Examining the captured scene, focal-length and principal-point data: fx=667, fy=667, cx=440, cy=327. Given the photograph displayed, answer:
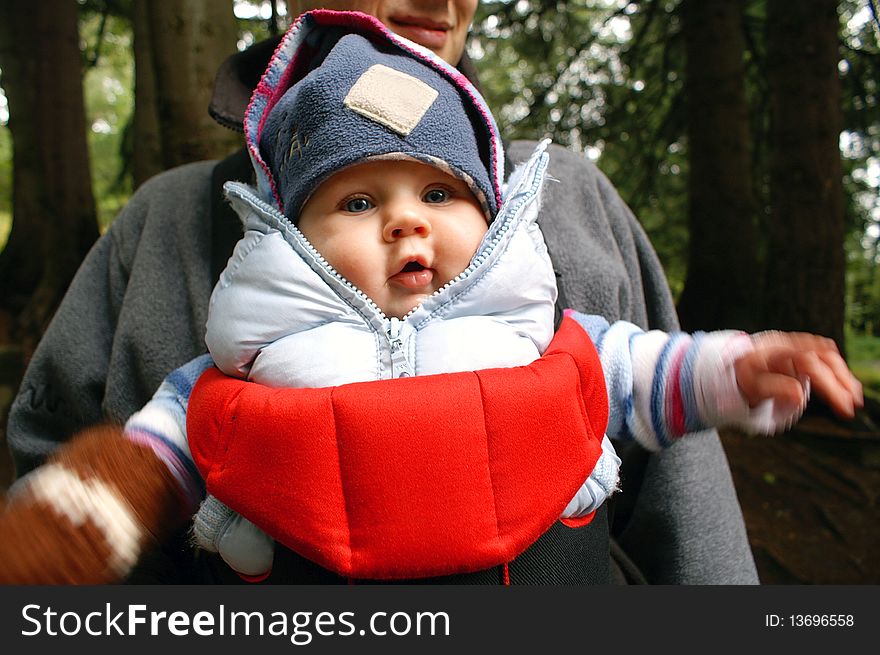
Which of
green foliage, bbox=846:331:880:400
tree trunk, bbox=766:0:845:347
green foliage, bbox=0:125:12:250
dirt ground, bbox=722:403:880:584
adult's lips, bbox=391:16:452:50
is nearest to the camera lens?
adult's lips, bbox=391:16:452:50

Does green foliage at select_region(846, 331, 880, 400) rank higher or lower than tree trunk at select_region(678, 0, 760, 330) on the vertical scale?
lower

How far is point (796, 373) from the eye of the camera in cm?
101

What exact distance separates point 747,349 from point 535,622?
21.9 inches

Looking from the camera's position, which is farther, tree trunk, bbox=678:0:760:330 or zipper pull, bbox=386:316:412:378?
tree trunk, bbox=678:0:760:330

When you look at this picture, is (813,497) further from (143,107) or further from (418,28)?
(143,107)

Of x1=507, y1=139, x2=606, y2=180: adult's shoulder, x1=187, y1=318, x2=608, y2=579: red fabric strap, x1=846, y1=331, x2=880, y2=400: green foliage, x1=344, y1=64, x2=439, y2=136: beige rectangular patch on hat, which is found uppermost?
x1=344, y1=64, x2=439, y2=136: beige rectangular patch on hat

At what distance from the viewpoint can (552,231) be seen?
156 cm

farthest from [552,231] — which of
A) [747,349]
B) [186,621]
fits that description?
[186,621]

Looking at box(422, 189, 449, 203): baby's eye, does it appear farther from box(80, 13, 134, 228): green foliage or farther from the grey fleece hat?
box(80, 13, 134, 228): green foliage

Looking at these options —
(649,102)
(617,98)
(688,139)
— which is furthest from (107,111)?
(688,139)

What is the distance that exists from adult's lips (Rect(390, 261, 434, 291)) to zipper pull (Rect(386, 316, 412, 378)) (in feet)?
0.21

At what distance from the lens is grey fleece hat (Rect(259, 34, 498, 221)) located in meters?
1.07

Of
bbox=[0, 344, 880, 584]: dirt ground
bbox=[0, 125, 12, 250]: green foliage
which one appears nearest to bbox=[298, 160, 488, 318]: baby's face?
bbox=[0, 344, 880, 584]: dirt ground

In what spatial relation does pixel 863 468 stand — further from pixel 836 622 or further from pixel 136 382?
pixel 136 382
